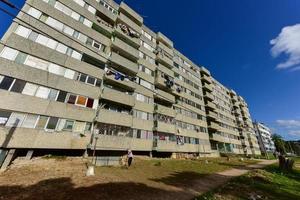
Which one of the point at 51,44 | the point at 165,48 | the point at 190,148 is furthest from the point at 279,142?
the point at 51,44

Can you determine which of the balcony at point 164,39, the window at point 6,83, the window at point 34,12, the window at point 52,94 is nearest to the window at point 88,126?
the window at point 52,94

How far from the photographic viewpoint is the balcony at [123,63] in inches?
1071

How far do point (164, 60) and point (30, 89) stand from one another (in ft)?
94.4

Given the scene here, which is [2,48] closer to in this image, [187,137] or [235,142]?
[187,137]

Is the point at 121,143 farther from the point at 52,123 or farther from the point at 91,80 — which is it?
the point at 91,80

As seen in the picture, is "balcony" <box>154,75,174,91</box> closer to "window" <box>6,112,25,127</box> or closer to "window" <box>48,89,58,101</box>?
"window" <box>48,89,58,101</box>

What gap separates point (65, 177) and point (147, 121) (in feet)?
60.7

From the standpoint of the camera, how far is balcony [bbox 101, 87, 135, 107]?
24.1 m

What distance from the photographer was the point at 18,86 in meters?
16.6

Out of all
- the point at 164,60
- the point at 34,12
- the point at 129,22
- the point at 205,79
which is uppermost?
the point at 205,79

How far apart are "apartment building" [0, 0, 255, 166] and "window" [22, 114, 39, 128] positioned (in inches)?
3.3

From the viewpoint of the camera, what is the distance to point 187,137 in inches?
1518

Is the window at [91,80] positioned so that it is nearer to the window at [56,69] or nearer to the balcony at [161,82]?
the window at [56,69]

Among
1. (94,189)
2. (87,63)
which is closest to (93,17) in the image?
(87,63)
